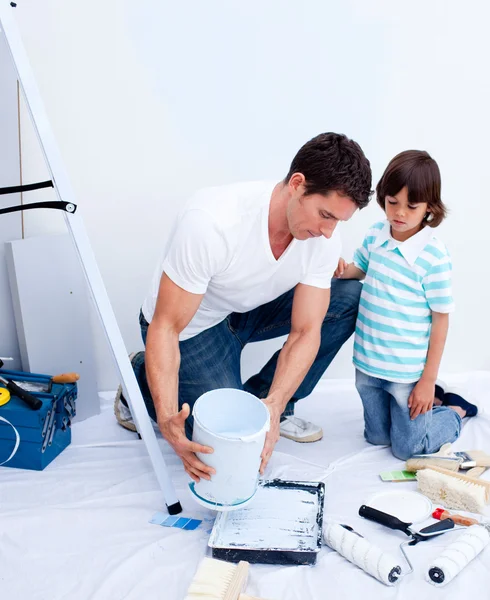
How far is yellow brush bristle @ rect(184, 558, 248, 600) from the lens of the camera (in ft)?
3.54

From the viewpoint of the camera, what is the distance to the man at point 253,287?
4.30ft

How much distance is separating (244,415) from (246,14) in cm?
124

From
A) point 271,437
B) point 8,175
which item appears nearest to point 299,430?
point 271,437

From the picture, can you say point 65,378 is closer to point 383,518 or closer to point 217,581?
point 217,581

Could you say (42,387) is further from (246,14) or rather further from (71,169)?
(246,14)

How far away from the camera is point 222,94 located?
186 centimetres

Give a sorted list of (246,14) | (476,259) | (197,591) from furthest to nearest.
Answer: (476,259) < (246,14) < (197,591)

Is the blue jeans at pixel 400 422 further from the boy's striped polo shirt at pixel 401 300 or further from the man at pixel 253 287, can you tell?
the man at pixel 253 287

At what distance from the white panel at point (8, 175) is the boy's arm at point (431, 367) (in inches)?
47.2

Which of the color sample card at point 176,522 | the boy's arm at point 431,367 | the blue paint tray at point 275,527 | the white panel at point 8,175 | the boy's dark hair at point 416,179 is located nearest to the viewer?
the blue paint tray at point 275,527

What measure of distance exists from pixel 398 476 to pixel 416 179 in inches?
30.1

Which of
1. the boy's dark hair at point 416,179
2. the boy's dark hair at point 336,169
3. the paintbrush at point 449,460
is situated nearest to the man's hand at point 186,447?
the boy's dark hair at point 336,169

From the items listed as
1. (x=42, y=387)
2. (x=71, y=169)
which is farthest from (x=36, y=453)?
(x=71, y=169)

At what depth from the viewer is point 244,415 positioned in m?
1.24
